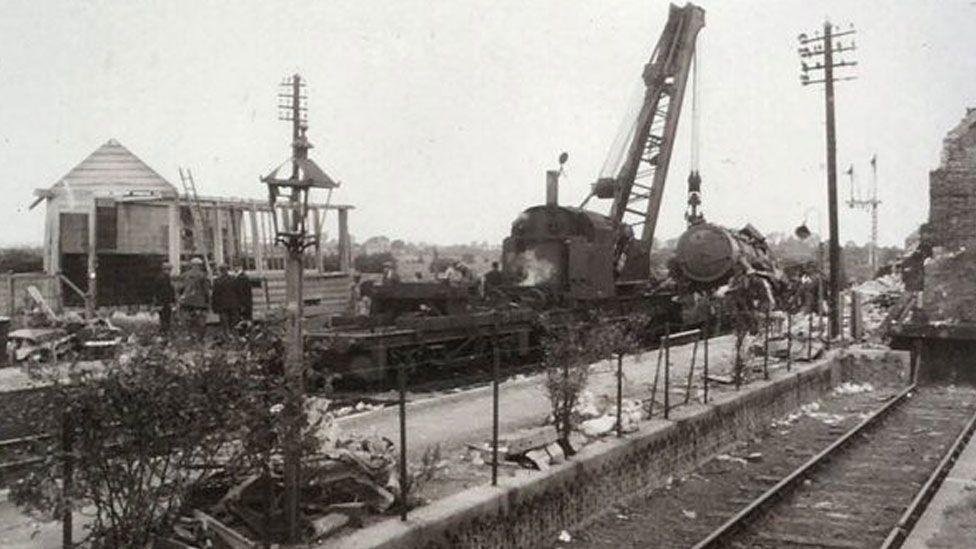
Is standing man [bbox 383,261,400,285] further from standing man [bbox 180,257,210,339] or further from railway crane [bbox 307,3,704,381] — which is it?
standing man [bbox 180,257,210,339]

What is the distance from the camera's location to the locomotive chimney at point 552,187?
18.9 m

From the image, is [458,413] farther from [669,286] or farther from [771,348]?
[669,286]

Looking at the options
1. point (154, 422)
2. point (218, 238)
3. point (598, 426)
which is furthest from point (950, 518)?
point (218, 238)

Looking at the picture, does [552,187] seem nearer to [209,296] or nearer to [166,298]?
[209,296]

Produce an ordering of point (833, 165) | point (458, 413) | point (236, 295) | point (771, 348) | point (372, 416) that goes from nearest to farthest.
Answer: point (372, 416), point (458, 413), point (236, 295), point (771, 348), point (833, 165)

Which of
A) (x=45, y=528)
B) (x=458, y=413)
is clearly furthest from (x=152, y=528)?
(x=458, y=413)

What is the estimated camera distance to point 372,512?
6469mm

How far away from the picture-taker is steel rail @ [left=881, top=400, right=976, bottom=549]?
8.23 meters

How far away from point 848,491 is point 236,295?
9649mm

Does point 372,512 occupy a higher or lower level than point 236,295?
lower

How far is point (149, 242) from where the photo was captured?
21062mm

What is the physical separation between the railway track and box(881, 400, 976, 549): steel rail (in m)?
0.01

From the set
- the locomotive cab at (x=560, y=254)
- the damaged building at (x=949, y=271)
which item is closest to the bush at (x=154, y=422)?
the locomotive cab at (x=560, y=254)

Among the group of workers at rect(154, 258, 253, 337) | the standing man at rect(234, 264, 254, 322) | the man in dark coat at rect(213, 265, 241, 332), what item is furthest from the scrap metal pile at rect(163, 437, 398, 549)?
the standing man at rect(234, 264, 254, 322)
